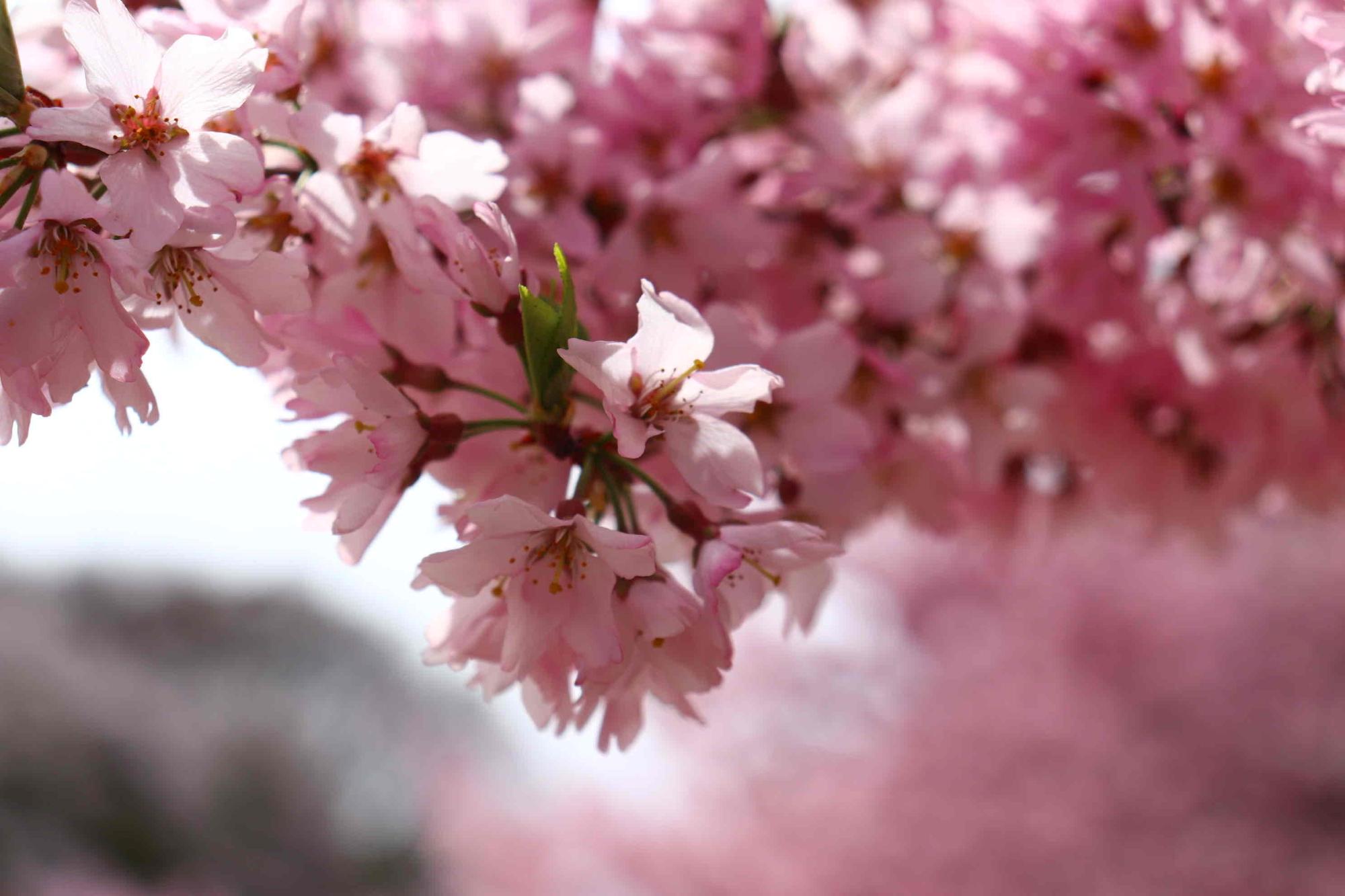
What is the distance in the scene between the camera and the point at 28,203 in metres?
0.29

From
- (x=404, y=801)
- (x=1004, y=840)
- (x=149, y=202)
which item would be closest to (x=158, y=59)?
(x=149, y=202)

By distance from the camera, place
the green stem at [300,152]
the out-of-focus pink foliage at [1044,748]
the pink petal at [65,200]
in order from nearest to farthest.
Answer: the pink petal at [65,200] → the green stem at [300,152] → the out-of-focus pink foliage at [1044,748]

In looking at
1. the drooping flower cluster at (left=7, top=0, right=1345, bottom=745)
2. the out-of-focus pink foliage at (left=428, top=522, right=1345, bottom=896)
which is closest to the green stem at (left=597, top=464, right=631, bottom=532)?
the drooping flower cluster at (left=7, top=0, right=1345, bottom=745)

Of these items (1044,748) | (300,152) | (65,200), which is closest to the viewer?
(65,200)

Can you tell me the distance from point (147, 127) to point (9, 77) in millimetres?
37

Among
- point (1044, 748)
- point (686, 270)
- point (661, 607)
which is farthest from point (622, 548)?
point (1044, 748)

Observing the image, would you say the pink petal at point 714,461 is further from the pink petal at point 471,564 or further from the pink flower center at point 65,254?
the pink flower center at point 65,254

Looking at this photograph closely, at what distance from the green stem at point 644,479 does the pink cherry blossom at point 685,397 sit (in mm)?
28

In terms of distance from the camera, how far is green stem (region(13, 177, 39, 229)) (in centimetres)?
29

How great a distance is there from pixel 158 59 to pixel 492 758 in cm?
353

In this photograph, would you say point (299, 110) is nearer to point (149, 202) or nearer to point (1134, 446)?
point (149, 202)

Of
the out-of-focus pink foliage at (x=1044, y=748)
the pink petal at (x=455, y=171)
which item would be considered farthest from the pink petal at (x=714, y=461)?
the out-of-focus pink foliage at (x=1044, y=748)

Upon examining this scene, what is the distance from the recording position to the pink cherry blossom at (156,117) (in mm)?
276

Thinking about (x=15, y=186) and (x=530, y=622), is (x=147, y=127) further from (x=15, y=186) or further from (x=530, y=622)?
(x=530, y=622)
